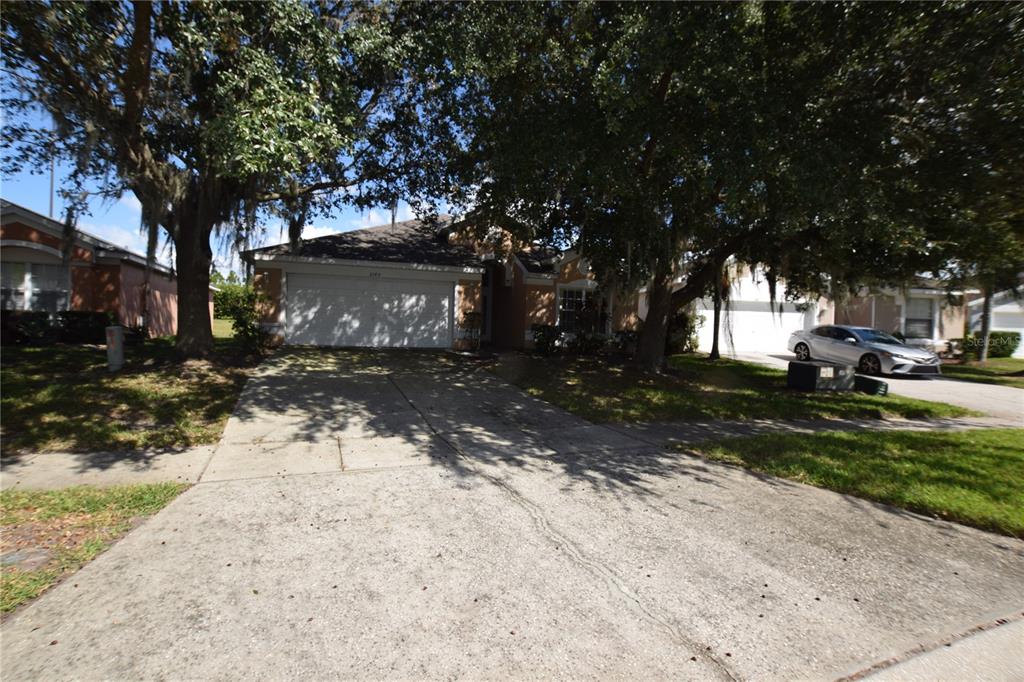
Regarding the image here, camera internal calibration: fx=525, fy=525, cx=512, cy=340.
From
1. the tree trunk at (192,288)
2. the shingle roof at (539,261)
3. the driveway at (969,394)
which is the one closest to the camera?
the tree trunk at (192,288)

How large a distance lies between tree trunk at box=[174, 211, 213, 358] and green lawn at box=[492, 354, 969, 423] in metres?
6.63

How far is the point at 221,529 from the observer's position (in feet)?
14.0

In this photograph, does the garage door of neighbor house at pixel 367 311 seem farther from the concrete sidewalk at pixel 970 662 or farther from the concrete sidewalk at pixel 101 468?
the concrete sidewalk at pixel 970 662

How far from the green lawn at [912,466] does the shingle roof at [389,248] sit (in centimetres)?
1031

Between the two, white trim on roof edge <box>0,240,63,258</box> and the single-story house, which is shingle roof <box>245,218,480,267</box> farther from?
the single-story house

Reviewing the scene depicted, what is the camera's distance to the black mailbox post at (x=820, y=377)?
12688 millimetres

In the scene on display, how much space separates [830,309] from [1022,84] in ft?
64.5

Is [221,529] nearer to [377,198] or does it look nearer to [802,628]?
[802,628]

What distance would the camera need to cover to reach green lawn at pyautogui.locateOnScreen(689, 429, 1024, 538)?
206 inches

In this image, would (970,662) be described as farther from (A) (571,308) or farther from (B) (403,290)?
(A) (571,308)

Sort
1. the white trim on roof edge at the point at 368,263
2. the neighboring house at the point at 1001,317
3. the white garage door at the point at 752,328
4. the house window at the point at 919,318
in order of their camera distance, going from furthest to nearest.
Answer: the neighboring house at the point at 1001,317, the house window at the point at 919,318, the white garage door at the point at 752,328, the white trim on roof edge at the point at 368,263

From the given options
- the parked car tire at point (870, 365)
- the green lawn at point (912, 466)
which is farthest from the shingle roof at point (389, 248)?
the parked car tire at point (870, 365)

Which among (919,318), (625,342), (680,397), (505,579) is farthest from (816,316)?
(505,579)

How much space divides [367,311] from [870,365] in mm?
16167
